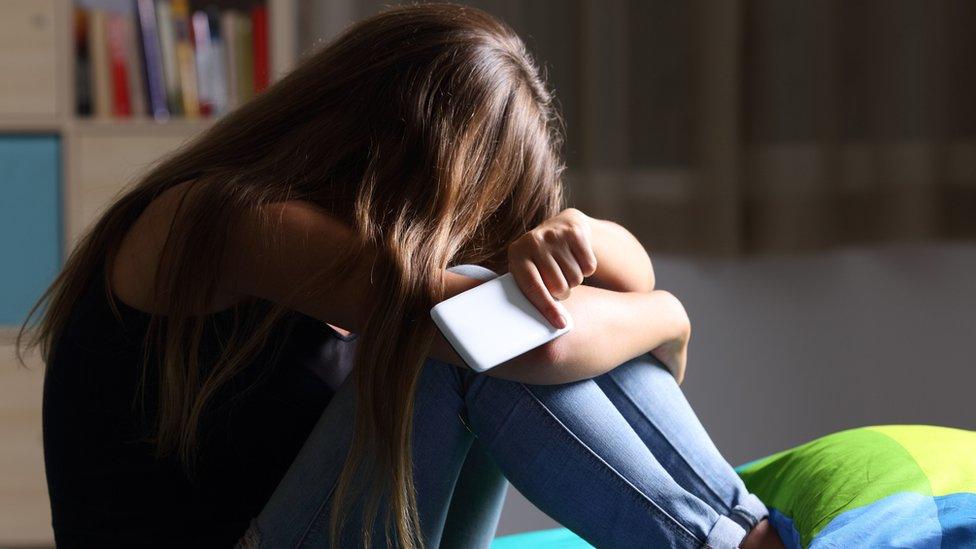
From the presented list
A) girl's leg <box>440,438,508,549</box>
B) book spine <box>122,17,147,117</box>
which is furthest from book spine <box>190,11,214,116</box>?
girl's leg <box>440,438,508,549</box>

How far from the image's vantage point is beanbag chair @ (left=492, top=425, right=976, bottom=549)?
2.70 ft

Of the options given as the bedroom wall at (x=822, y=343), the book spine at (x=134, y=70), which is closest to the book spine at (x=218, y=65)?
the book spine at (x=134, y=70)

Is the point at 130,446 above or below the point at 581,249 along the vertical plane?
below

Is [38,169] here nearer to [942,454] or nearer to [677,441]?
[677,441]

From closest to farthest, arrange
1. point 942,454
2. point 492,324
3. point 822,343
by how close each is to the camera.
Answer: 1. point 492,324
2. point 942,454
3. point 822,343

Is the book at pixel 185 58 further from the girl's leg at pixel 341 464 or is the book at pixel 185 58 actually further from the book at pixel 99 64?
the girl's leg at pixel 341 464

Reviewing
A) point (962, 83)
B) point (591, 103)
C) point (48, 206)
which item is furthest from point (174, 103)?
point (962, 83)

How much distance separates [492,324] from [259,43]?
4.29 feet

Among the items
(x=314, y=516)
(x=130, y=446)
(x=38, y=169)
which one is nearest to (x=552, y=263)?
(x=314, y=516)

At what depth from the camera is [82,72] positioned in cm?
190

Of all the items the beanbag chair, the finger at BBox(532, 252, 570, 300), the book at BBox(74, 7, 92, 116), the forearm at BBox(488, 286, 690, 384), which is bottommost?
the beanbag chair

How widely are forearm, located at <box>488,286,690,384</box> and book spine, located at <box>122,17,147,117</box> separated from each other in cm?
126

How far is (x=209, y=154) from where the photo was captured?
93 cm

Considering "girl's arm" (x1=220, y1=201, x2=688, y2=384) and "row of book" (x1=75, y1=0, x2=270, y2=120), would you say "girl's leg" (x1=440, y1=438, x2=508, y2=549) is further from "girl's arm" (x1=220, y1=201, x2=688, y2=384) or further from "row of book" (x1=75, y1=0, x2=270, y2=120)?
"row of book" (x1=75, y1=0, x2=270, y2=120)
